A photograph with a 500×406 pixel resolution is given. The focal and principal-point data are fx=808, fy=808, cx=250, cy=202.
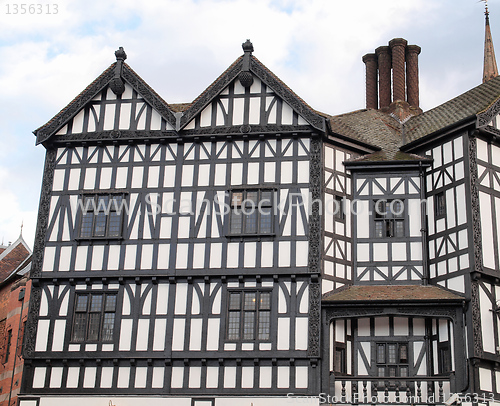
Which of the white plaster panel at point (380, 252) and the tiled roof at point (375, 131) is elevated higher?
the tiled roof at point (375, 131)

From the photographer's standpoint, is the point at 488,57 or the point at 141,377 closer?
the point at 141,377

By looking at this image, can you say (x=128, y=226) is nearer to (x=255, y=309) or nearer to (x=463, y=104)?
(x=255, y=309)

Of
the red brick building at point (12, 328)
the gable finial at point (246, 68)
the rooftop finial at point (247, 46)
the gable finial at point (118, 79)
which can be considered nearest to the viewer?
the gable finial at point (246, 68)

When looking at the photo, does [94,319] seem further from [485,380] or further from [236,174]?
[485,380]

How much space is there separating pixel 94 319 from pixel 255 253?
6090 mm

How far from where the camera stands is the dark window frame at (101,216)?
29.0 meters

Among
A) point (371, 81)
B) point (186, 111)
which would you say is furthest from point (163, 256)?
point (371, 81)

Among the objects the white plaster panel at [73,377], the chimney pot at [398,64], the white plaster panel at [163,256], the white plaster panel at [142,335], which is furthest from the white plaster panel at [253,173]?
the chimney pot at [398,64]

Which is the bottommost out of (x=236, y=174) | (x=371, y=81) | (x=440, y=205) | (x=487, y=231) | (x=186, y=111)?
(x=487, y=231)

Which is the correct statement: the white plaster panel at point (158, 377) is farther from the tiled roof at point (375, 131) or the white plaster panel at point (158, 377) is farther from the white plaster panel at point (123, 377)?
the tiled roof at point (375, 131)

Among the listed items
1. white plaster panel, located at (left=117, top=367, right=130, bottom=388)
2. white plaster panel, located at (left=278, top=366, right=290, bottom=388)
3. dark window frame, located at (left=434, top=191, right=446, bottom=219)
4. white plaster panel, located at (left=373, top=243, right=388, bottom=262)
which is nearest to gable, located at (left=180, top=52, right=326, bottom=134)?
white plaster panel, located at (left=373, top=243, right=388, bottom=262)

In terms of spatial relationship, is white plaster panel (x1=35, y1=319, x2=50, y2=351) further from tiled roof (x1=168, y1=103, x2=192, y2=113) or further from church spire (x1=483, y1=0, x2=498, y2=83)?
church spire (x1=483, y1=0, x2=498, y2=83)

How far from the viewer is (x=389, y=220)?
96.5ft

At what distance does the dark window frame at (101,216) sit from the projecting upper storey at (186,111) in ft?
7.36
